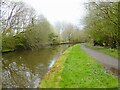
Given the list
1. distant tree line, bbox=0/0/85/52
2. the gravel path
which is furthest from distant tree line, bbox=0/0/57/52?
the gravel path

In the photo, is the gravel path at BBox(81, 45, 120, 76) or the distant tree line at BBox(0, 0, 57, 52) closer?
the gravel path at BBox(81, 45, 120, 76)

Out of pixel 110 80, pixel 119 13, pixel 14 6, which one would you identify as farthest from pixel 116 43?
pixel 110 80

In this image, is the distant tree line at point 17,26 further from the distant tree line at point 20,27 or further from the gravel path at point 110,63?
the gravel path at point 110,63

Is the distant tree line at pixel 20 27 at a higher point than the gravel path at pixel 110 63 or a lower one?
higher

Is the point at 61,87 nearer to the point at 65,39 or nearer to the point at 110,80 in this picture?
the point at 110,80

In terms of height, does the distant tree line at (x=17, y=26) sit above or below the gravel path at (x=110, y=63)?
above

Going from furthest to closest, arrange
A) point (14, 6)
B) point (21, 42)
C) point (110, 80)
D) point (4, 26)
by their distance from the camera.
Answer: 1. point (21, 42)
2. point (14, 6)
3. point (4, 26)
4. point (110, 80)

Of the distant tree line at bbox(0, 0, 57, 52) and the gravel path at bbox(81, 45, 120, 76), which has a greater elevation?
the distant tree line at bbox(0, 0, 57, 52)

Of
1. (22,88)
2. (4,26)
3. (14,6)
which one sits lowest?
(22,88)

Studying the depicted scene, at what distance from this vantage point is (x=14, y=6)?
4019 cm

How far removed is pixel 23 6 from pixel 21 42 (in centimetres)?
1291

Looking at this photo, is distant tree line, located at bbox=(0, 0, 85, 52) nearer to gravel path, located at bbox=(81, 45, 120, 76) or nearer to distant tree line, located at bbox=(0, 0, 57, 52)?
distant tree line, located at bbox=(0, 0, 57, 52)

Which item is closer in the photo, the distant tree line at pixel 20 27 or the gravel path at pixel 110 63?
the gravel path at pixel 110 63

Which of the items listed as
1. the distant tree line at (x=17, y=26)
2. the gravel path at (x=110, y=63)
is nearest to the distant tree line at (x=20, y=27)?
the distant tree line at (x=17, y=26)
